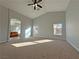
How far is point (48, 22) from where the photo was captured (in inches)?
467

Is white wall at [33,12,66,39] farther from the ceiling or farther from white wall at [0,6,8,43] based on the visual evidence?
white wall at [0,6,8,43]

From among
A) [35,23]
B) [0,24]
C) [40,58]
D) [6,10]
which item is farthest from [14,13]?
[40,58]

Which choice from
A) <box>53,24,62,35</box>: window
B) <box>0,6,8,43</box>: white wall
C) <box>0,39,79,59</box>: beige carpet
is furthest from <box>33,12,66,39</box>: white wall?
<box>0,39,79,59</box>: beige carpet

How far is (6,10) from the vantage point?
832 centimetres

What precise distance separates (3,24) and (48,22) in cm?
545

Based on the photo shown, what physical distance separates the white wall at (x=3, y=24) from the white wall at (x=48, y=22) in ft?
16.4

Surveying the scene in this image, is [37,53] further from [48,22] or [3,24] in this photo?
[48,22]

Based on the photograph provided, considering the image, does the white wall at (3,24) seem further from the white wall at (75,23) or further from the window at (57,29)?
the window at (57,29)

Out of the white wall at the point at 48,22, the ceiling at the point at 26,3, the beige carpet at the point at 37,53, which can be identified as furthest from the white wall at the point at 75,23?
the white wall at the point at 48,22

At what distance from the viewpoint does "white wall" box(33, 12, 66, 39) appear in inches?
432

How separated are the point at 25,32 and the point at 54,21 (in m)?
3.54

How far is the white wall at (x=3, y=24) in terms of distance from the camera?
769 centimetres

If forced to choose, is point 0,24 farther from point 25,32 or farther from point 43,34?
point 43,34

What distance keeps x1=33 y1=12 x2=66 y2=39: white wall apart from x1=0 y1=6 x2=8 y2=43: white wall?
4.99 m
